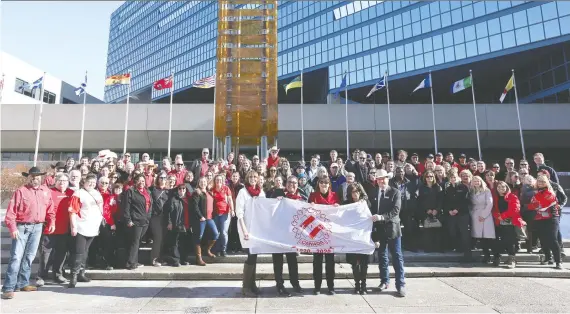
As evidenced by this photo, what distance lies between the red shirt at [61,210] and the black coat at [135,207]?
97 cm

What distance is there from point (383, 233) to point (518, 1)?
34.0m

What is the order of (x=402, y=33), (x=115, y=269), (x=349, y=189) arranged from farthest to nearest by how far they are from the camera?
(x=402, y=33), (x=115, y=269), (x=349, y=189)

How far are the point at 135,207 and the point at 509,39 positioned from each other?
34.4m

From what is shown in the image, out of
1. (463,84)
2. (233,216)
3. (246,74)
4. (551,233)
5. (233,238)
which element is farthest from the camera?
(463,84)

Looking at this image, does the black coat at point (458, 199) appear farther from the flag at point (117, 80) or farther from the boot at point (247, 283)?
the flag at point (117, 80)

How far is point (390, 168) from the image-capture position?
8.77 metres

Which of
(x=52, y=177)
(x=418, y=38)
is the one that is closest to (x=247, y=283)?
(x=52, y=177)

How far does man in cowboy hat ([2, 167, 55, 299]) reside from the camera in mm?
5309

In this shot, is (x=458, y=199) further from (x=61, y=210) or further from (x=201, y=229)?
(x=61, y=210)

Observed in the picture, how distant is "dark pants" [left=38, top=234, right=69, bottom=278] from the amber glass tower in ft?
40.5

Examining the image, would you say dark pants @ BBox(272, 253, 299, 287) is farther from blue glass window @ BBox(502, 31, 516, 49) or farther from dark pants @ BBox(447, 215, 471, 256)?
blue glass window @ BBox(502, 31, 516, 49)

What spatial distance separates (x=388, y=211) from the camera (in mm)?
5680

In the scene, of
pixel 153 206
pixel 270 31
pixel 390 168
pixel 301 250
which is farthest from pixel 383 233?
pixel 270 31

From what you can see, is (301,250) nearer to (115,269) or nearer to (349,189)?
(349,189)
